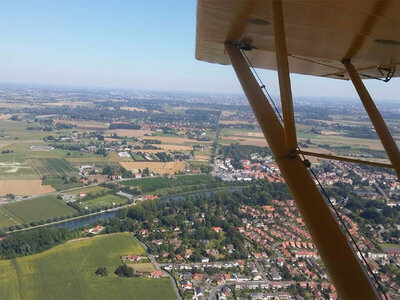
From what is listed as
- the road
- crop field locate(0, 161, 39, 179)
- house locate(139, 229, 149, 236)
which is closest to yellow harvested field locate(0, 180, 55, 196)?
crop field locate(0, 161, 39, 179)

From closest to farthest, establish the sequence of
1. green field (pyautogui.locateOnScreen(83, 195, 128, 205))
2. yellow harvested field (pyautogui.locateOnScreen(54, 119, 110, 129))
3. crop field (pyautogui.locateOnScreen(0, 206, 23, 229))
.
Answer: crop field (pyautogui.locateOnScreen(0, 206, 23, 229)) < green field (pyautogui.locateOnScreen(83, 195, 128, 205)) < yellow harvested field (pyautogui.locateOnScreen(54, 119, 110, 129))

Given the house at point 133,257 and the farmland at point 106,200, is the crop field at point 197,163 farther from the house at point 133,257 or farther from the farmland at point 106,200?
the house at point 133,257

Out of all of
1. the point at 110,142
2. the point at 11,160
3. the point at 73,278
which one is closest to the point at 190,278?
the point at 73,278

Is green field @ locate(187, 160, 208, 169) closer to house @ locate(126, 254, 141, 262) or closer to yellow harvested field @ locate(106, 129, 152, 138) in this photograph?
yellow harvested field @ locate(106, 129, 152, 138)

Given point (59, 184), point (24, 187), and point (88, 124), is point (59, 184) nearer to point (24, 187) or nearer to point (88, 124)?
point (24, 187)

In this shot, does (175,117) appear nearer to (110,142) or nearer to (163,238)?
(110,142)

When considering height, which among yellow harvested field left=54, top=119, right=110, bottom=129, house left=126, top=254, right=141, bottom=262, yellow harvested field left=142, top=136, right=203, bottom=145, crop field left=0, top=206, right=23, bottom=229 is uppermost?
yellow harvested field left=54, top=119, right=110, bottom=129

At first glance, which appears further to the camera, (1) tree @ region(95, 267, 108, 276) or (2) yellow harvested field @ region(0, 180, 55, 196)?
(2) yellow harvested field @ region(0, 180, 55, 196)

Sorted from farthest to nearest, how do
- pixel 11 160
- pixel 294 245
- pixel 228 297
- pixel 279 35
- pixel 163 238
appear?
pixel 11 160 < pixel 163 238 < pixel 294 245 < pixel 228 297 < pixel 279 35

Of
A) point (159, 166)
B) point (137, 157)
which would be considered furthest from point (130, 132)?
point (159, 166)
